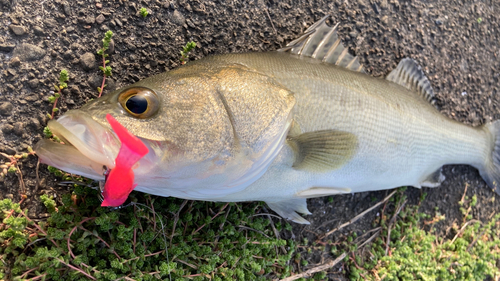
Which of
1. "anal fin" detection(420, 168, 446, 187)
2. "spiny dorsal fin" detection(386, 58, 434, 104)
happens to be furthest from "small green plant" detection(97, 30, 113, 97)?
"anal fin" detection(420, 168, 446, 187)

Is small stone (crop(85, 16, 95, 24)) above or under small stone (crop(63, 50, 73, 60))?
above

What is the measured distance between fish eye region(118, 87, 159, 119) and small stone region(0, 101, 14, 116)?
34.0 inches

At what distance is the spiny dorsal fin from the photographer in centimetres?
233

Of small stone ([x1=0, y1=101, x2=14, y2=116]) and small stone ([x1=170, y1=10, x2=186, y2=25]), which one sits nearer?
small stone ([x1=0, y1=101, x2=14, y2=116])

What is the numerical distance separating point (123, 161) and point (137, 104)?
26 cm

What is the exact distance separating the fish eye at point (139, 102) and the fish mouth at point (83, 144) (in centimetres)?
13

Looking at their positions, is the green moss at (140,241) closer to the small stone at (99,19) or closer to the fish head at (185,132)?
the fish head at (185,132)

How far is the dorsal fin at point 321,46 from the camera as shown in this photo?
6.15 feet

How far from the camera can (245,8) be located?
6.87 feet

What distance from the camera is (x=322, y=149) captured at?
1.60 meters

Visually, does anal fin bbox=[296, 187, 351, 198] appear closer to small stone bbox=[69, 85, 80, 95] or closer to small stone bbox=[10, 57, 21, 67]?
small stone bbox=[69, 85, 80, 95]

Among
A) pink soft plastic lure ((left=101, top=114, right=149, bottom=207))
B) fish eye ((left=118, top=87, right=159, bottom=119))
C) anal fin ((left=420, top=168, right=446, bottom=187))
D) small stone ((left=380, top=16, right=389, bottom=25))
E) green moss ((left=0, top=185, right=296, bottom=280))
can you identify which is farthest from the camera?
small stone ((left=380, top=16, right=389, bottom=25))

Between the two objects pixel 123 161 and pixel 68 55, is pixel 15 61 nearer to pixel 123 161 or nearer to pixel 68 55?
pixel 68 55

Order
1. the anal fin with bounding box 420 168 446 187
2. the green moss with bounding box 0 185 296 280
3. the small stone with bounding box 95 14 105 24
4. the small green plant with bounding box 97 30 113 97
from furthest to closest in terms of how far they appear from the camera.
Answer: the anal fin with bounding box 420 168 446 187, the small stone with bounding box 95 14 105 24, the small green plant with bounding box 97 30 113 97, the green moss with bounding box 0 185 296 280
